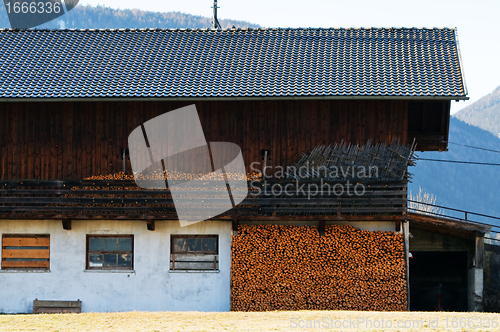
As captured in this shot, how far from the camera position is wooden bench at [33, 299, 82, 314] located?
64.2 feet

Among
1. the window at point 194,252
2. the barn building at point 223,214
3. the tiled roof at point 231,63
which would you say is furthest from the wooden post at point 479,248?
the window at point 194,252

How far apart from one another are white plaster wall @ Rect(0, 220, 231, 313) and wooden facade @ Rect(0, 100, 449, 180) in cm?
182

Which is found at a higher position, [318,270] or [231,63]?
[231,63]

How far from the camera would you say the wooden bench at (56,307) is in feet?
64.2

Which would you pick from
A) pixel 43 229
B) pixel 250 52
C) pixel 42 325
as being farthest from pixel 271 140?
pixel 42 325

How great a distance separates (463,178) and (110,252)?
111 metres

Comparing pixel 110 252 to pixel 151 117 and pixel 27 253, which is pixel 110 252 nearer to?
pixel 27 253

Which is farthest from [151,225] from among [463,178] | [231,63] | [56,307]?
[463,178]

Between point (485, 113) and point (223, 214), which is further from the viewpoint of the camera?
point (485, 113)

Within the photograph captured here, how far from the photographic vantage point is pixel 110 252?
19938 mm

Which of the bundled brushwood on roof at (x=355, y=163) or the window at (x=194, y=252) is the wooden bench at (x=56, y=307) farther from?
the bundled brushwood on roof at (x=355, y=163)

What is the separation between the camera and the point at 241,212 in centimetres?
1920

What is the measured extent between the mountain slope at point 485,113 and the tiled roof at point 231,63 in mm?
148367

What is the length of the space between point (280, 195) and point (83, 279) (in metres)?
6.42
